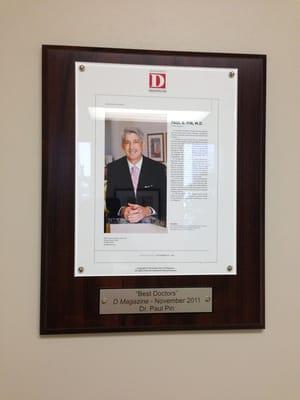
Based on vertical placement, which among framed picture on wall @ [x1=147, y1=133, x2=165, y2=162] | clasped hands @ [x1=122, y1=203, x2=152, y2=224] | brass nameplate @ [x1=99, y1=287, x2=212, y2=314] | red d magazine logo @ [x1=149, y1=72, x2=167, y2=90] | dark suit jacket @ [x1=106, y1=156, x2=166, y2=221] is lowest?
brass nameplate @ [x1=99, y1=287, x2=212, y2=314]

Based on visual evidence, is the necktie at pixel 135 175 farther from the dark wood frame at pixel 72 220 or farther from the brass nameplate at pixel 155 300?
the brass nameplate at pixel 155 300

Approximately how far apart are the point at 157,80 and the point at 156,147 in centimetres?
19

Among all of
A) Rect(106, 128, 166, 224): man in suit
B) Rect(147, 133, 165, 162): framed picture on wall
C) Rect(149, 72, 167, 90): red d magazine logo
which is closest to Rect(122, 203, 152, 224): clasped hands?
Rect(106, 128, 166, 224): man in suit

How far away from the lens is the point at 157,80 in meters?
1.12

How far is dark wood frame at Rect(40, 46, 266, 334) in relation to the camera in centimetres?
109

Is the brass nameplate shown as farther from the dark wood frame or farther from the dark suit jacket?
the dark suit jacket

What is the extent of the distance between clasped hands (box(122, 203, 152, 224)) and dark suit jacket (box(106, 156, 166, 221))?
0.01 m

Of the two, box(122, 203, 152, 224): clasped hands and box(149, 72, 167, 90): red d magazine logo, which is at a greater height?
box(149, 72, 167, 90): red d magazine logo

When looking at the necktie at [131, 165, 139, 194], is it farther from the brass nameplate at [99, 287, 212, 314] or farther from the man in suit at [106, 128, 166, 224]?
the brass nameplate at [99, 287, 212, 314]
